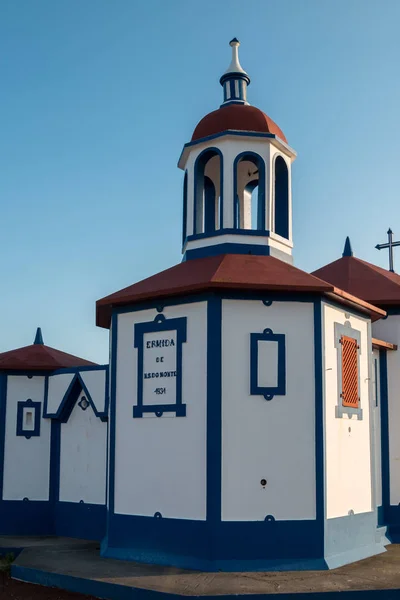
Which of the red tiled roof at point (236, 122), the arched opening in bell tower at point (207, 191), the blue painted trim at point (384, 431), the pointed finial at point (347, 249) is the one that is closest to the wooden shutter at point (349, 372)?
the blue painted trim at point (384, 431)

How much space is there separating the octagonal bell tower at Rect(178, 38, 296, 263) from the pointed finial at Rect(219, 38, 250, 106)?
141 mm

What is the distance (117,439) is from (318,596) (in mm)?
4851

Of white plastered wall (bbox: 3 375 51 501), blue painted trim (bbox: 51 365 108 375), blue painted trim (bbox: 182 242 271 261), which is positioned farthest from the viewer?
white plastered wall (bbox: 3 375 51 501)

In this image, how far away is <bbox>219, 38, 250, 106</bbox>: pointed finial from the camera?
631 inches

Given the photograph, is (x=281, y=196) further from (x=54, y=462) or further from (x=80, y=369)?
(x=54, y=462)

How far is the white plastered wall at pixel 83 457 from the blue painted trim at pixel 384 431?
19.7ft

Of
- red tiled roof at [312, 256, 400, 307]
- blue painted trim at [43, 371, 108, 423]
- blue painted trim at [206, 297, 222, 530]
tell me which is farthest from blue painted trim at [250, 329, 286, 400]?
blue painted trim at [43, 371, 108, 423]

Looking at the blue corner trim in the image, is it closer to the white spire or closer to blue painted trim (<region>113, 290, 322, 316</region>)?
blue painted trim (<region>113, 290, 322, 316</region>)

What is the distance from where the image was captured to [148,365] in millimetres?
13117

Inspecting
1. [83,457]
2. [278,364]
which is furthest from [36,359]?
[278,364]

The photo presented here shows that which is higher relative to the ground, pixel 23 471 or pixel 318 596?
pixel 23 471

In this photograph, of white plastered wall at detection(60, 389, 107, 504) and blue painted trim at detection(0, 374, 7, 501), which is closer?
white plastered wall at detection(60, 389, 107, 504)

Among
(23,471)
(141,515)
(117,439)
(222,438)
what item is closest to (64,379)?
(23,471)

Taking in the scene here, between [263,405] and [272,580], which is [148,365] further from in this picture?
[272,580]
